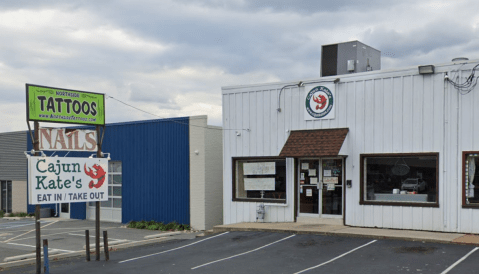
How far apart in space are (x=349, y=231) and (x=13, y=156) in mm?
22798

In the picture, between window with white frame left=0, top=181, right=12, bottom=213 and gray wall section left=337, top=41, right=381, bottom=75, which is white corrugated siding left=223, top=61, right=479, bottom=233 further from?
window with white frame left=0, top=181, right=12, bottom=213

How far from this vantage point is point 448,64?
593 inches

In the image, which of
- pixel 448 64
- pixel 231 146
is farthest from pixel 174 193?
pixel 448 64

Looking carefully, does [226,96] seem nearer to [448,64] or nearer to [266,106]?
[266,106]

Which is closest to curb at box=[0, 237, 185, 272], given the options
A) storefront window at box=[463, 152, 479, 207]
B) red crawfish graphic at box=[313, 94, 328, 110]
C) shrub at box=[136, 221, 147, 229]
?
shrub at box=[136, 221, 147, 229]

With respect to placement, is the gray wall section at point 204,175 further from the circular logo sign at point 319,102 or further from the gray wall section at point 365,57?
the gray wall section at point 365,57

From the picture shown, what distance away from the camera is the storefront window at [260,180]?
18391 millimetres

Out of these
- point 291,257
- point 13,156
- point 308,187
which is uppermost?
point 13,156

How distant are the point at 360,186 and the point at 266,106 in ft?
14.7

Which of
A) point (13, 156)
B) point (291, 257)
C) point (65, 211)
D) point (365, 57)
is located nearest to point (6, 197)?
point (13, 156)

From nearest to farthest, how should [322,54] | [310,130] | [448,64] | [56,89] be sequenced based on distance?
[56,89] < [448,64] < [310,130] < [322,54]

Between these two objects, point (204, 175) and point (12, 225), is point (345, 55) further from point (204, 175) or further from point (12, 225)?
point (12, 225)

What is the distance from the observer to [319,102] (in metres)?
17.4

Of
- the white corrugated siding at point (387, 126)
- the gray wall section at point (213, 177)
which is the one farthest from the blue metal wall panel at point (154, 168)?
the white corrugated siding at point (387, 126)
